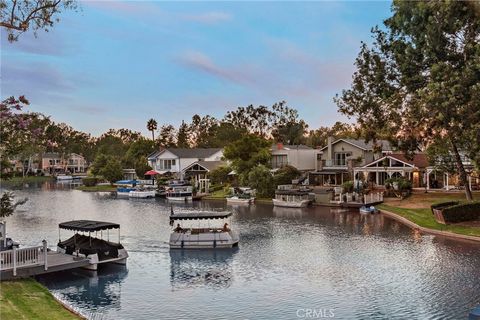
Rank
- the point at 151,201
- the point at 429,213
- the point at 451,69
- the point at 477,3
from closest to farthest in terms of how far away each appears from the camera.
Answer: the point at 477,3
the point at 451,69
the point at 429,213
the point at 151,201

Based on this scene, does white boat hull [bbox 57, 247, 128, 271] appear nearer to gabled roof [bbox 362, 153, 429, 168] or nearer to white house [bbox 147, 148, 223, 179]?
gabled roof [bbox 362, 153, 429, 168]

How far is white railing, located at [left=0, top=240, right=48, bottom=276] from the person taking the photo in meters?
25.3

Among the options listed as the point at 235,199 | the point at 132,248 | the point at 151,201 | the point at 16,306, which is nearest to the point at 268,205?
the point at 235,199

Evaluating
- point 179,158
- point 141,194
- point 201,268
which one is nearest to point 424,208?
point 201,268

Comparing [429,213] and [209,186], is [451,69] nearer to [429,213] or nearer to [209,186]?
[429,213]

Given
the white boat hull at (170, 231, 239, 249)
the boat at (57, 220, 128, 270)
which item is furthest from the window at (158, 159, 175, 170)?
the boat at (57, 220, 128, 270)

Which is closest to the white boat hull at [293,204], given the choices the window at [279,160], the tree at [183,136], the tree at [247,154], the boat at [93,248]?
the tree at [247,154]

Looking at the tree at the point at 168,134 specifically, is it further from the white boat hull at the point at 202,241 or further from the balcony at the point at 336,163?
the white boat hull at the point at 202,241

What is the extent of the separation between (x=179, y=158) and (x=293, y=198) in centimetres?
4645

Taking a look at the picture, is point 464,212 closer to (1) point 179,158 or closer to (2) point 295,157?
(2) point 295,157

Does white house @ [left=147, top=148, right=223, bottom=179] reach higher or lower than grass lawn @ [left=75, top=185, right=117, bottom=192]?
higher

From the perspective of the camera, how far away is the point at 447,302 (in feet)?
75.8

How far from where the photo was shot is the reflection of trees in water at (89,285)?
24366 mm

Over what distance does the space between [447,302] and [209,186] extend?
6855 centimetres
